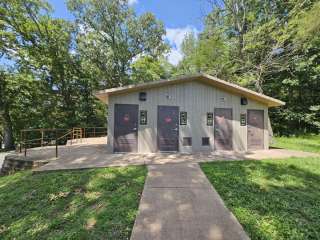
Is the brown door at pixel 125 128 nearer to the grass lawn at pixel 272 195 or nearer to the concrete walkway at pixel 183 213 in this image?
the grass lawn at pixel 272 195

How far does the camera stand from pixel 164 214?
11.1 ft

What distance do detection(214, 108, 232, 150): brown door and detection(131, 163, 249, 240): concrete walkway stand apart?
14.6ft

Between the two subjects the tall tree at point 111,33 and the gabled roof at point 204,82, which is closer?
the gabled roof at point 204,82

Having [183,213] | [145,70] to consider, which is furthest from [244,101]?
[145,70]

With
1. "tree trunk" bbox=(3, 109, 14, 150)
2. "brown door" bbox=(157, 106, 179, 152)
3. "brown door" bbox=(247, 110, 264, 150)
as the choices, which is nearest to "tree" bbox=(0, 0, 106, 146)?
"tree trunk" bbox=(3, 109, 14, 150)

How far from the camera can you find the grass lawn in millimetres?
3082

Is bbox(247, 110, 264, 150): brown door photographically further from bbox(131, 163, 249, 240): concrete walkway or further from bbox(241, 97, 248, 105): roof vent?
bbox(131, 163, 249, 240): concrete walkway

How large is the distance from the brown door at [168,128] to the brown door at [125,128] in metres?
0.93

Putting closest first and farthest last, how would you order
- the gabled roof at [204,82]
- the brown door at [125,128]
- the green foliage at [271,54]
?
the gabled roof at [204,82], the brown door at [125,128], the green foliage at [271,54]

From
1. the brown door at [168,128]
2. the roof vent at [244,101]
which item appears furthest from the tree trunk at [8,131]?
the roof vent at [244,101]

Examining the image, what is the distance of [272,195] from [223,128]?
5437mm

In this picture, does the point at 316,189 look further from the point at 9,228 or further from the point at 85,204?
the point at 9,228

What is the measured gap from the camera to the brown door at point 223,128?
9.48 meters

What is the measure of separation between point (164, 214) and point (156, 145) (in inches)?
217
